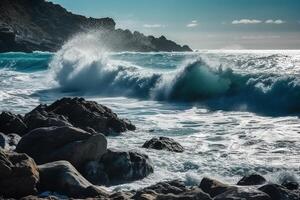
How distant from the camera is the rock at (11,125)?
11.6 metres

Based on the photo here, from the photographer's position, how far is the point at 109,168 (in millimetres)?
8430

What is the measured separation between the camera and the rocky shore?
21.5 ft

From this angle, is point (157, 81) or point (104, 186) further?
point (157, 81)

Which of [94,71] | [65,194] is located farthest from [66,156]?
[94,71]

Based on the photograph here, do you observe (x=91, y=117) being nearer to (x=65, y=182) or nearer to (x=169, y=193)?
(x=65, y=182)

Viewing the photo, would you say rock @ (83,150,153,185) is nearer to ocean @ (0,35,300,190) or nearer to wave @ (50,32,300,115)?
ocean @ (0,35,300,190)

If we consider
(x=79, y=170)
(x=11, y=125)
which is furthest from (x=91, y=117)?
(x=79, y=170)

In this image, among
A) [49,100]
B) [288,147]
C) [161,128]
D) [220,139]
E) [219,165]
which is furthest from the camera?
[49,100]

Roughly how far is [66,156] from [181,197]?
2627 mm

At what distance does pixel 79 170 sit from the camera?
324 inches

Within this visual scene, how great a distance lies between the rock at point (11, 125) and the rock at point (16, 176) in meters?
4.77

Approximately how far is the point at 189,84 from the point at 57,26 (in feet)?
340

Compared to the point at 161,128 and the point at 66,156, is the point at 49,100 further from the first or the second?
the point at 66,156

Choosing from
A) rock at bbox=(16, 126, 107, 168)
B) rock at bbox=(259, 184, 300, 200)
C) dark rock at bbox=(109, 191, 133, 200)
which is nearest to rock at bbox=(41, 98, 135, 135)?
rock at bbox=(16, 126, 107, 168)
